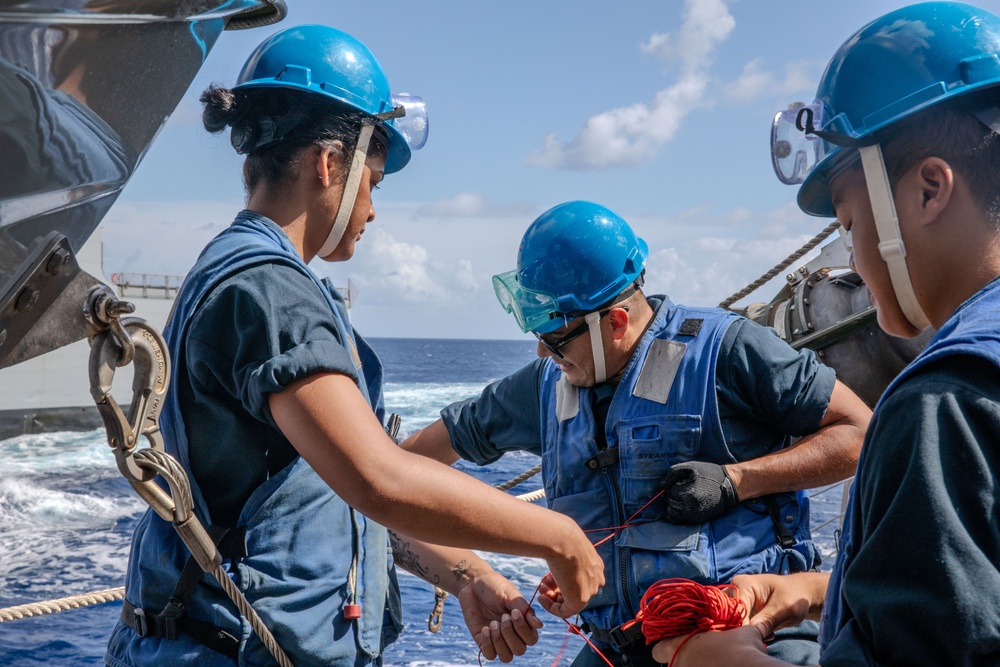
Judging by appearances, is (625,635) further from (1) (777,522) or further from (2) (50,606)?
(2) (50,606)

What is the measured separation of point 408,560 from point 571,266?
3.93 ft

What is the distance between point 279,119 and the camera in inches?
83.2

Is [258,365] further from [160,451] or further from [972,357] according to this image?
[972,357]

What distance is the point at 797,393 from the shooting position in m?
2.57

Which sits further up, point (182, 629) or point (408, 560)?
point (182, 629)

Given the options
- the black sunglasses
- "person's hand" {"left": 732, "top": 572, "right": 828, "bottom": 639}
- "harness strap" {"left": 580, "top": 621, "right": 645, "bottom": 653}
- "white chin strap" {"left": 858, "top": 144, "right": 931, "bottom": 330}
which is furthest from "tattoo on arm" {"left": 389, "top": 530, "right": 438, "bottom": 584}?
"white chin strap" {"left": 858, "top": 144, "right": 931, "bottom": 330}

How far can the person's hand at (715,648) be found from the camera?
4.79 ft

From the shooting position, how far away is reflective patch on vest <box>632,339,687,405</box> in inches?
105

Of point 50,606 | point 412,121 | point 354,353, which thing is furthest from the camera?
point 50,606

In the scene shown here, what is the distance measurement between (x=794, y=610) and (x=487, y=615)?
42.6 inches

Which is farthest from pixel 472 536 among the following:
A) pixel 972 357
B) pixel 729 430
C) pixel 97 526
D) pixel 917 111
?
pixel 97 526

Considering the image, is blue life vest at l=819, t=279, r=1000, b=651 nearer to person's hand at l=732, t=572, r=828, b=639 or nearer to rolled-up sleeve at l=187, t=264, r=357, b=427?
person's hand at l=732, t=572, r=828, b=639

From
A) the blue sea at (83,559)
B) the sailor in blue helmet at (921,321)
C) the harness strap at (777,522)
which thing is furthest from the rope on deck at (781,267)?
the sailor in blue helmet at (921,321)

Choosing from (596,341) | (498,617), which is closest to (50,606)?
(498,617)
